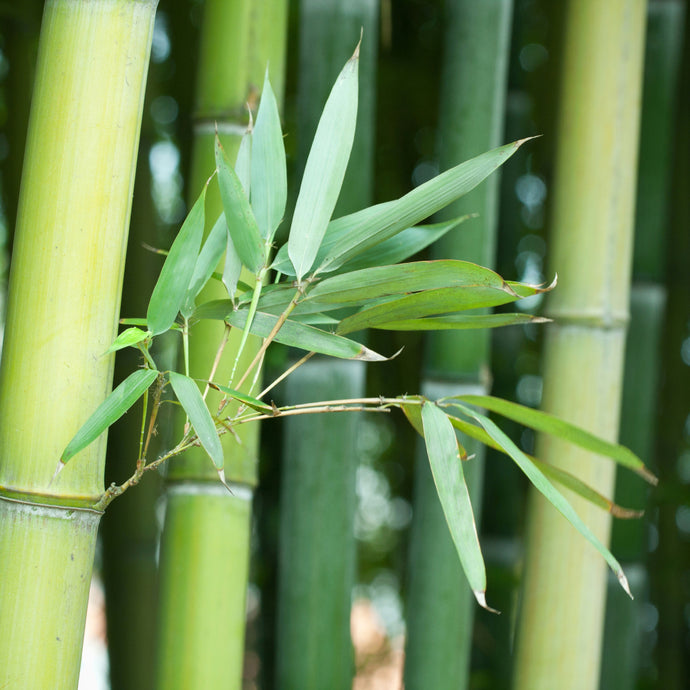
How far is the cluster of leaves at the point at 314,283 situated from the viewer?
22.9 inches

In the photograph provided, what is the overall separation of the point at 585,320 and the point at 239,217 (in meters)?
0.58

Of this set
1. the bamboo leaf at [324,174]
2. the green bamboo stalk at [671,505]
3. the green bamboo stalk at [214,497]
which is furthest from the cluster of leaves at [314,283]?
the green bamboo stalk at [671,505]

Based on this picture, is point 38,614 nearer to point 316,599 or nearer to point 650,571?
point 316,599

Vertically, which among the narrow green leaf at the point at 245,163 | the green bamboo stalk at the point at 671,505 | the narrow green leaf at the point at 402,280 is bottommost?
the green bamboo stalk at the point at 671,505

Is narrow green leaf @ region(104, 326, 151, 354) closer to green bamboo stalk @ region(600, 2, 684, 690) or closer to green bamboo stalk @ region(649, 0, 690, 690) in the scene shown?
green bamboo stalk @ region(600, 2, 684, 690)

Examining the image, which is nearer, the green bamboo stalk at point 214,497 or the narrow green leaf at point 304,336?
the narrow green leaf at point 304,336

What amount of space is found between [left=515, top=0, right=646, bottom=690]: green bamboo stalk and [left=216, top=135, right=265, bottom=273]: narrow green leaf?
0.54m

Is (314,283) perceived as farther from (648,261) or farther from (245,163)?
(648,261)

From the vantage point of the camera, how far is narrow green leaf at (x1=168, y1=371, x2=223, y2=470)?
546mm

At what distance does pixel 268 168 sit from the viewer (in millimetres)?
622

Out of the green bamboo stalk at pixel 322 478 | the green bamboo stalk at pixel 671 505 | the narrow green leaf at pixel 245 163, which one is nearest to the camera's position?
the narrow green leaf at pixel 245 163

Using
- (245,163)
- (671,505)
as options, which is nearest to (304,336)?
(245,163)

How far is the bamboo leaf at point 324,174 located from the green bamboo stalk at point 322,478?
1.37 ft

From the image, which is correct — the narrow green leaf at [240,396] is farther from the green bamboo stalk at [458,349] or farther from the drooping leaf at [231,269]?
the green bamboo stalk at [458,349]
